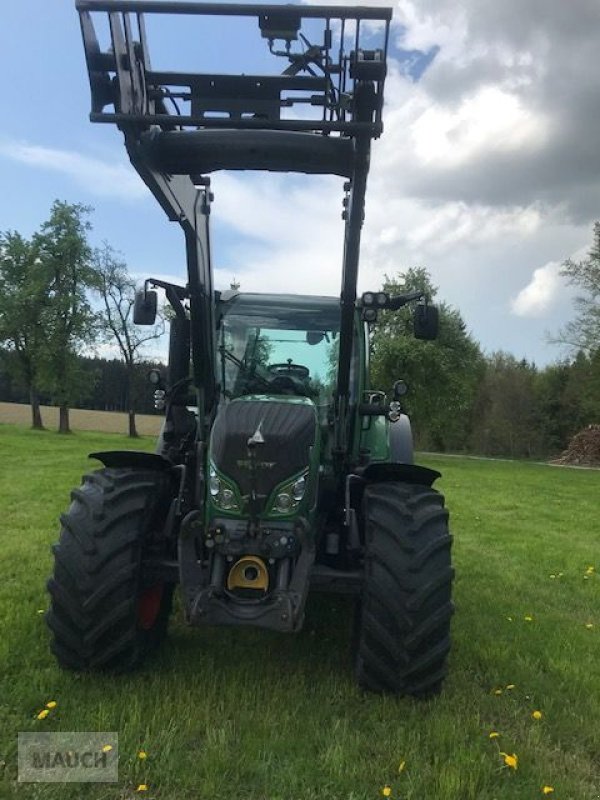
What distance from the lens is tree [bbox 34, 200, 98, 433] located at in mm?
34531

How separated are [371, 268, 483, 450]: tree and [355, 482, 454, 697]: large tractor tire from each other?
27.2 m

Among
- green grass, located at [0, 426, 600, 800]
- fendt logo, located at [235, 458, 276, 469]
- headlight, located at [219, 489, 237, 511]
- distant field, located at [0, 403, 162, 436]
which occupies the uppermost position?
fendt logo, located at [235, 458, 276, 469]

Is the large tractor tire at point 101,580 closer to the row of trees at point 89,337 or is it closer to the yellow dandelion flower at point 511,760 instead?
the yellow dandelion flower at point 511,760

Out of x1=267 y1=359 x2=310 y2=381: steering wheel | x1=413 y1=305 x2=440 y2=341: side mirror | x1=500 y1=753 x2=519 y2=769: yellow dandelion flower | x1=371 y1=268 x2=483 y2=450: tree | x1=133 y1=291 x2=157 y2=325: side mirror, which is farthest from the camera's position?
x1=371 y1=268 x2=483 y2=450: tree

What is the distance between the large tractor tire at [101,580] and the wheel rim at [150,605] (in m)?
0.12

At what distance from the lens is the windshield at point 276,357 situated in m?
5.15

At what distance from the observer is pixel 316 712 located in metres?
3.78

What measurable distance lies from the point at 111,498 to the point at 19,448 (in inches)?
786

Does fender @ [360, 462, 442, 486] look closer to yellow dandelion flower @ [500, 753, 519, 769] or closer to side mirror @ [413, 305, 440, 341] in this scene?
side mirror @ [413, 305, 440, 341]

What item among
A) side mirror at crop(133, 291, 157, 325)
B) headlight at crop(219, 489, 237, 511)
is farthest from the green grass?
side mirror at crop(133, 291, 157, 325)

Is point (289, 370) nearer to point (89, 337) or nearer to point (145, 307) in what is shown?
point (145, 307)

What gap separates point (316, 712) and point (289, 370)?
7.74 feet

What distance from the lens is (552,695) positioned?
424 centimetres

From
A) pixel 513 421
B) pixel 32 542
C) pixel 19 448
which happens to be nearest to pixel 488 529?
pixel 32 542
